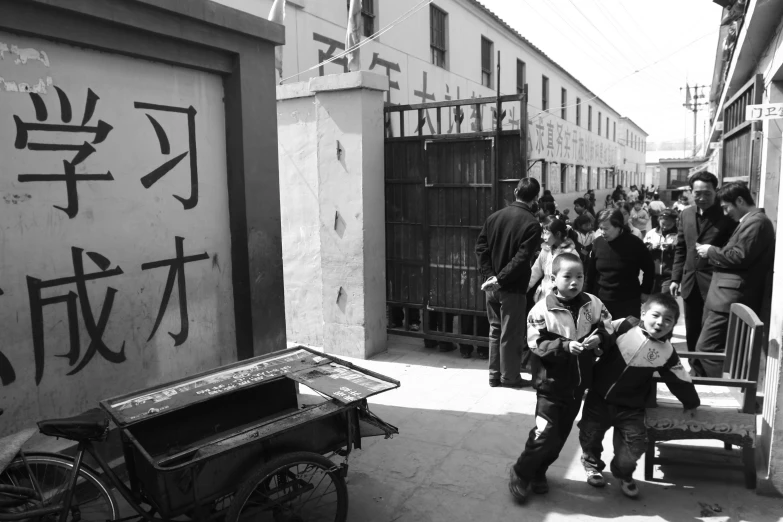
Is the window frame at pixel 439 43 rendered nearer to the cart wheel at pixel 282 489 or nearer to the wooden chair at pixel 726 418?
the wooden chair at pixel 726 418

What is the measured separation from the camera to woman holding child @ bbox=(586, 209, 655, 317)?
469 centimetres

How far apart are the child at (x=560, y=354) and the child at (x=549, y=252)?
65.6 inches

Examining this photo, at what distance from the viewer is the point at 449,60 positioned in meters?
13.1

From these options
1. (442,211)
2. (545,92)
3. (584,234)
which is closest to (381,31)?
(442,211)

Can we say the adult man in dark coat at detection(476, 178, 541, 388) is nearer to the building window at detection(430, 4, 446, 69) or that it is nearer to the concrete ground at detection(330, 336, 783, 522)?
the concrete ground at detection(330, 336, 783, 522)

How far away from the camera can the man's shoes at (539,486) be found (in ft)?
11.0

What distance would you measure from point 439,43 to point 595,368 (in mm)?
10963

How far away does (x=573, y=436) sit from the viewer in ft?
13.4

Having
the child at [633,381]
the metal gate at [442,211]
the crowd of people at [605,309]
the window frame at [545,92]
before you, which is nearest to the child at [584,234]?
the crowd of people at [605,309]

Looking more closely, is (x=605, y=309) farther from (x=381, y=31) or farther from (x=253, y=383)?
(x=381, y=31)

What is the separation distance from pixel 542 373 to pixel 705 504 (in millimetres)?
1151

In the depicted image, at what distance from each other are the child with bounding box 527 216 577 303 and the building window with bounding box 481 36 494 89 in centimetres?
1088

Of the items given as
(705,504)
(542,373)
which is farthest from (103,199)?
(705,504)

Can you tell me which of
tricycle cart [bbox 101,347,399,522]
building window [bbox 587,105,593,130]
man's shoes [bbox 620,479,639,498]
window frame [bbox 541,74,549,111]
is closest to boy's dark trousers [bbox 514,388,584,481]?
man's shoes [bbox 620,479,639,498]
